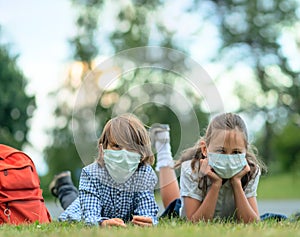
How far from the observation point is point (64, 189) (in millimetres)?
6750

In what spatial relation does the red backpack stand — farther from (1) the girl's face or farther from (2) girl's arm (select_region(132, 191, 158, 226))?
(1) the girl's face

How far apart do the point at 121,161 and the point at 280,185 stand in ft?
71.5

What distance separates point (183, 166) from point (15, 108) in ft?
53.5

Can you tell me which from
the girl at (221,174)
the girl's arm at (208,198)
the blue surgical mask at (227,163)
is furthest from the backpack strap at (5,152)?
the blue surgical mask at (227,163)

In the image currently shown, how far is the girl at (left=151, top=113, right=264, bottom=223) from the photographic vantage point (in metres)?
4.62

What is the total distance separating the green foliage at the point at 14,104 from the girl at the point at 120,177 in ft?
53.5

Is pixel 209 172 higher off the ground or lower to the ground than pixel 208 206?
higher

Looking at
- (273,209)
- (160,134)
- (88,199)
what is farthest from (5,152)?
(273,209)

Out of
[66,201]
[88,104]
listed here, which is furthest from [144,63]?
[66,201]

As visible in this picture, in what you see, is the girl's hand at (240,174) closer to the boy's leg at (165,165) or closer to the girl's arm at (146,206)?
the girl's arm at (146,206)

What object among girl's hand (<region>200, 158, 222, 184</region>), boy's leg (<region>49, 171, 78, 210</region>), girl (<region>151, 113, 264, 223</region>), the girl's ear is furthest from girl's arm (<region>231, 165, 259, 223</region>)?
boy's leg (<region>49, 171, 78, 210</region>)

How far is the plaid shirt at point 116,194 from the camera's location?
4612mm

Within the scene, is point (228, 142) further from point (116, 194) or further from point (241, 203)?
point (116, 194)

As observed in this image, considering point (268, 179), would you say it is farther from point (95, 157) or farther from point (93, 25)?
point (95, 157)
